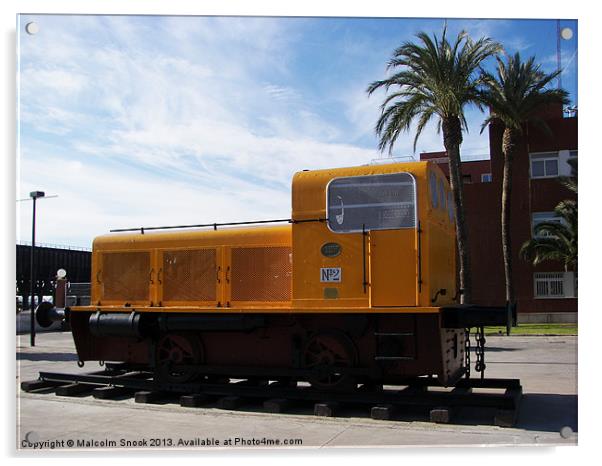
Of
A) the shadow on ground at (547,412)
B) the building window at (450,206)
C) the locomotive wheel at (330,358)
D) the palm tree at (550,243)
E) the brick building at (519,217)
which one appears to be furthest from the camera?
the brick building at (519,217)

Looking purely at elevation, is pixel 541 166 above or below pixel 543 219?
above

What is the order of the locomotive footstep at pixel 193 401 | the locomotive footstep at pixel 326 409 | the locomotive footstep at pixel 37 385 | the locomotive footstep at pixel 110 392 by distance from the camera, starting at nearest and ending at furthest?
the locomotive footstep at pixel 326 409 → the locomotive footstep at pixel 193 401 → the locomotive footstep at pixel 110 392 → the locomotive footstep at pixel 37 385

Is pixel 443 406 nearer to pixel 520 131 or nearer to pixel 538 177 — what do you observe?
pixel 538 177

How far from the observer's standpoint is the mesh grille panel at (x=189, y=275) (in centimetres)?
885

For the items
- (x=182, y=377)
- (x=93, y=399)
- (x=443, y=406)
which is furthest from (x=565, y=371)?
(x=93, y=399)

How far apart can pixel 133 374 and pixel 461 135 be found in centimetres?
639

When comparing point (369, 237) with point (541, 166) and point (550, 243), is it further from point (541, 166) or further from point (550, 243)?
point (550, 243)

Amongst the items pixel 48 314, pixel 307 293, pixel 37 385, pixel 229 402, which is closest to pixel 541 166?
pixel 307 293

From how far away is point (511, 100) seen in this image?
13.5 metres

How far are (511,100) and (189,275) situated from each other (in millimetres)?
8253

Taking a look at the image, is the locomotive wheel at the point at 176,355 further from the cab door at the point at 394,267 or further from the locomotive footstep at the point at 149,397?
the cab door at the point at 394,267

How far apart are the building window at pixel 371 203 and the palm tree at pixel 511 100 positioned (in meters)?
1.79

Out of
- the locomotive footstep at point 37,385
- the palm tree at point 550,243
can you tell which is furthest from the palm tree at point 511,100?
the locomotive footstep at point 37,385

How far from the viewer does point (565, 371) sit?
1184cm
